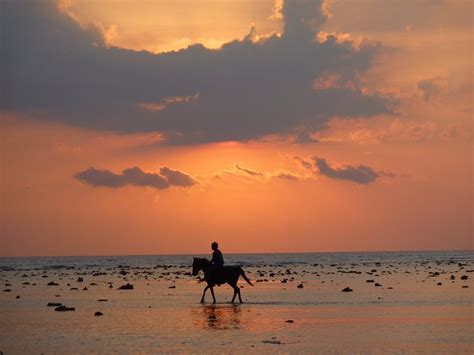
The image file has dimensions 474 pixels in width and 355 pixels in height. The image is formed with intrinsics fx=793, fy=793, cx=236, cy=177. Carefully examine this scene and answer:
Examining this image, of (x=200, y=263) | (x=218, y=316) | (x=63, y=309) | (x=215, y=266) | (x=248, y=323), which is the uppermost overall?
(x=200, y=263)

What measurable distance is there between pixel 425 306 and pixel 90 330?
14752 mm

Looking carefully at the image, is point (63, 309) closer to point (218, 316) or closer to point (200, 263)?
point (218, 316)

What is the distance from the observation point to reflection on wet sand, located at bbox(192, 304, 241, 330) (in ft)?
88.8

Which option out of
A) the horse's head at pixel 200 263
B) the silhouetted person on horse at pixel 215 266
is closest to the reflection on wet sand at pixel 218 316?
the silhouetted person on horse at pixel 215 266

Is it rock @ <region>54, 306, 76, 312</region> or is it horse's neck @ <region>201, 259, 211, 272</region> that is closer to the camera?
rock @ <region>54, 306, 76, 312</region>

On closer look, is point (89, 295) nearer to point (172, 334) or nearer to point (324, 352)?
point (172, 334)

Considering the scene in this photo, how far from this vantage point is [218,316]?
3067cm

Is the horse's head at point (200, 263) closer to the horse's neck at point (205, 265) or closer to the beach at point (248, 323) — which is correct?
the horse's neck at point (205, 265)

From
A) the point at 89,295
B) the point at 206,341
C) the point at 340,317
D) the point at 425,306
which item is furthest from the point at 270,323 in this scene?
the point at 89,295

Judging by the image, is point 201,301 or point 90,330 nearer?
point 90,330

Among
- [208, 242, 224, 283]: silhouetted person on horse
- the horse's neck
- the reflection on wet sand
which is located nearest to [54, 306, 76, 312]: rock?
the reflection on wet sand

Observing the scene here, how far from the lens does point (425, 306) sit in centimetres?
3331

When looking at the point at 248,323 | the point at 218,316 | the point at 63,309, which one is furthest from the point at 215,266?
the point at 248,323

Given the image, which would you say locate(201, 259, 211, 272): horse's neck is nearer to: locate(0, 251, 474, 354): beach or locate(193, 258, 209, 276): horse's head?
locate(193, 258, 209, 276): horse's head
